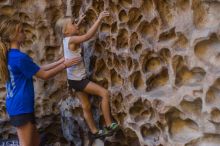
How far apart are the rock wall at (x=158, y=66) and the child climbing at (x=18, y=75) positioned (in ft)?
1.90

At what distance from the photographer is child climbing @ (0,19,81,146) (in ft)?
9.36

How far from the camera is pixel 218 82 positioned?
8.07 feet

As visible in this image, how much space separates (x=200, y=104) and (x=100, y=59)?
1095mm

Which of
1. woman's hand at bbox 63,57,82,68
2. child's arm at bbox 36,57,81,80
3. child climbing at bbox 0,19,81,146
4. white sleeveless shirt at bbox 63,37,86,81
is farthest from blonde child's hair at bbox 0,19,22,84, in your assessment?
white sleeveless shirt at bbox 63,37,86,81

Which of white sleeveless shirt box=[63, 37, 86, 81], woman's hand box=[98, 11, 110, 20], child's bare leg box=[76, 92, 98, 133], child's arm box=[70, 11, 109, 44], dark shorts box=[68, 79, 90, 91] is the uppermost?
woman's hand box=[98, 11, 110, 20]

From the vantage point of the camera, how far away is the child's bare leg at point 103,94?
3.29 meters

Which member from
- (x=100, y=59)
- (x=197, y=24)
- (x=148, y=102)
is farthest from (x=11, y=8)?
(x=197, y=24)

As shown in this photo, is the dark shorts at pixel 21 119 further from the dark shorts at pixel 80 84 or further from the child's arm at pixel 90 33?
the child's arm at pixel 90 33

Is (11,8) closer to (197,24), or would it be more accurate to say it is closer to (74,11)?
(74,11)

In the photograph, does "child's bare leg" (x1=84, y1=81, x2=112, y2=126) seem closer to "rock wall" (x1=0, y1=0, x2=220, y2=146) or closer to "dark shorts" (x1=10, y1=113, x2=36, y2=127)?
"rock wall" (x1=0, y1=0, x2=220, y2=146)

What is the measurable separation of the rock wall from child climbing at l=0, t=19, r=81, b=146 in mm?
580

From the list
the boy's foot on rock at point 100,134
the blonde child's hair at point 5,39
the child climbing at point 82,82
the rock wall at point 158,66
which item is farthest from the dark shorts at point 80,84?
the blonde child's hair at point 5,39

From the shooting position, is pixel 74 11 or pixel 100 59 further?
pixel 74 11

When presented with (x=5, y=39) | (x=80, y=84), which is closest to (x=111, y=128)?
(x=80, y=84)
